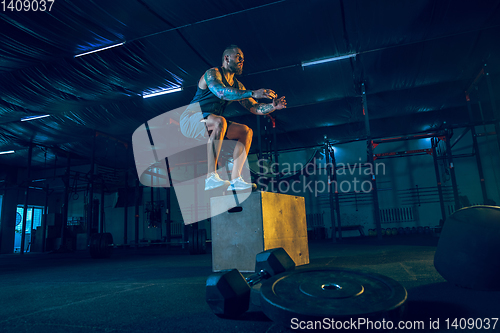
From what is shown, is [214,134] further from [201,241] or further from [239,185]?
[201,241]

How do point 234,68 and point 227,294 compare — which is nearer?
point 227,294

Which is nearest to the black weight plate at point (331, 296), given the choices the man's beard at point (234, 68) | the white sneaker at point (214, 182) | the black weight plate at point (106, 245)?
the white sneaker at point (214, 182)

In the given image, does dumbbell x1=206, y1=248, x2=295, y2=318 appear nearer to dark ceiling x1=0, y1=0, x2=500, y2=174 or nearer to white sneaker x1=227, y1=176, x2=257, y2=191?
white sneaker x1=227, y1=176, x2=257, y2=191

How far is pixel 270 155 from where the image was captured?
614 centimetres

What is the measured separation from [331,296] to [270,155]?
17.7ft

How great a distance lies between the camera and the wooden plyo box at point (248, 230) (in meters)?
1.92

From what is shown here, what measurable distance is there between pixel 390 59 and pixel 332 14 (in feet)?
5.26

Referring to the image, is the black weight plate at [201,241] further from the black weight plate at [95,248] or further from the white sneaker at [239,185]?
the white sneaker at [239,185]

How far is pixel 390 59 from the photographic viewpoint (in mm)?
4875

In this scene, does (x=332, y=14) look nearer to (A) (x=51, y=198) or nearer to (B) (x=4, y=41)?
(B) (x=4, y=41)

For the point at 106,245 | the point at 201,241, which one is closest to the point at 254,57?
the point at 201,241

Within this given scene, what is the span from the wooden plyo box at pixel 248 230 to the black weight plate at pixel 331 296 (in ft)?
3.10

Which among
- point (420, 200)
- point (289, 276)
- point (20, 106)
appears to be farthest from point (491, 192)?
point (20, 106)

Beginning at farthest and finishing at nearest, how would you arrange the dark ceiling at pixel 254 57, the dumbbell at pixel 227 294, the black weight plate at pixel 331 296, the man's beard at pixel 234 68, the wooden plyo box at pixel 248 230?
the dark ceiling at pixel 254 57, the man's beard at pixel 234 68, the wooden plyo box at pixel 248 230, the dumbbell at pixel 227 294, the black weight plate at pixel 331 296
